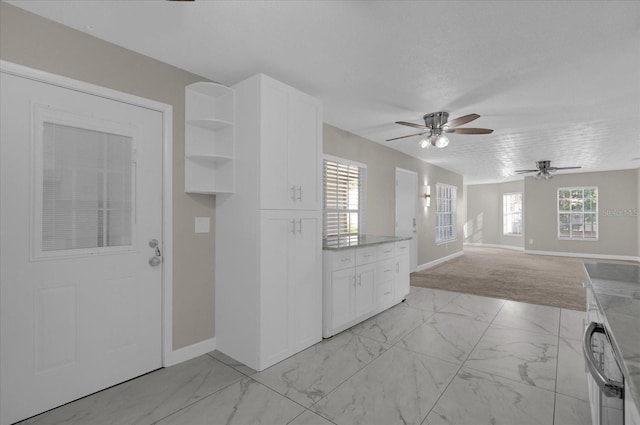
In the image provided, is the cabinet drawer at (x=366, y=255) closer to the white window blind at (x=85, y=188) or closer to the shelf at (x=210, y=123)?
the shelf at (x=210, y=123)

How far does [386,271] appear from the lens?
4000 mm

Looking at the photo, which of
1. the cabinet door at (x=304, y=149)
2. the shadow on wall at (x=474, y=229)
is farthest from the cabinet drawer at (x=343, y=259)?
the shadow on wall at (x=474, y=229)

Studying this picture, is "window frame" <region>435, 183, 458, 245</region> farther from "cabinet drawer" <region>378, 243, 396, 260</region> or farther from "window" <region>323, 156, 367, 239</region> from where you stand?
"cabinet drawer" <region>378, 243, 396, 260</region>

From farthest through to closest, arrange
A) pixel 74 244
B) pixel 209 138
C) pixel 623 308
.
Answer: pixel 209 138 < pixel 74 244 < pixel 623 308

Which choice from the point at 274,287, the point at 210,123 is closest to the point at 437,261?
the point at 274,287

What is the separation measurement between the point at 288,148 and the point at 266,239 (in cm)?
87

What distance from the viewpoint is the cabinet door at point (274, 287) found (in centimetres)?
255

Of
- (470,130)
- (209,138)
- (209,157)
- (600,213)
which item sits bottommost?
(600,213)

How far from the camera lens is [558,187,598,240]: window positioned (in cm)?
890

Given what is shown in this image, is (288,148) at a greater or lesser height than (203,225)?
greater

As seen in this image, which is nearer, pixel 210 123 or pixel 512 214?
pixel 210 123

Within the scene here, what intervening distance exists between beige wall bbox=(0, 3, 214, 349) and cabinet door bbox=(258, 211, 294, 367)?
677 millimetres

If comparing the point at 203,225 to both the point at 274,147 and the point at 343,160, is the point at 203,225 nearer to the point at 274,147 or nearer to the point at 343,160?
the point at 274,147

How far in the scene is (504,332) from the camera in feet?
10.9
